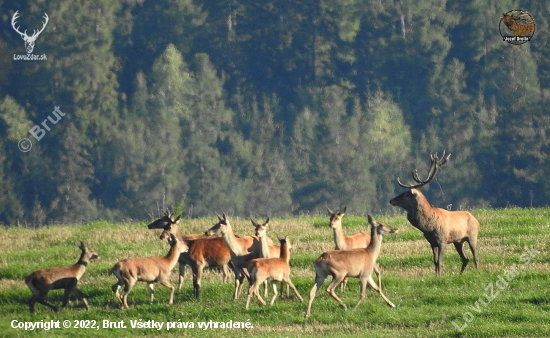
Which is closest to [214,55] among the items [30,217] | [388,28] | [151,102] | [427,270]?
[151,102]

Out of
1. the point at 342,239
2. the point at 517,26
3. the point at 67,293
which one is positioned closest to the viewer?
the point at 67,293

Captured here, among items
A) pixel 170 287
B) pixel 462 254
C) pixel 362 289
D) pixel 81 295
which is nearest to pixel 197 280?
pixel 170 287

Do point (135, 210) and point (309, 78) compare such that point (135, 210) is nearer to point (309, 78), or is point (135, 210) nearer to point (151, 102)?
point (151, 102)

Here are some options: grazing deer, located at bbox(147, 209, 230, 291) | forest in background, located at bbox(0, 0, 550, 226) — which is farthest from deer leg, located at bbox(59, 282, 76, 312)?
forest in background, located at bbox(0, 0, 550, 226)

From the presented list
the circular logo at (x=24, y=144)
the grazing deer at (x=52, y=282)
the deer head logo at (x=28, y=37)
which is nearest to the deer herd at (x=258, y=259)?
the grazing deer at (x=52, y=282)

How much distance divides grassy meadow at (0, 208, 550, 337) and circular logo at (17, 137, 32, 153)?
48147 mm

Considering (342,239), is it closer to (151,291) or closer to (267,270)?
(267,270)

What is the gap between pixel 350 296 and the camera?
1894 centimetres

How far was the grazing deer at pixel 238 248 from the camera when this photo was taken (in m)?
19.3

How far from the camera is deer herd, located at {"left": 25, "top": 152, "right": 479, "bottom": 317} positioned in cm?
1792

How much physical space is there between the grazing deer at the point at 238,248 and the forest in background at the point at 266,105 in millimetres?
48423

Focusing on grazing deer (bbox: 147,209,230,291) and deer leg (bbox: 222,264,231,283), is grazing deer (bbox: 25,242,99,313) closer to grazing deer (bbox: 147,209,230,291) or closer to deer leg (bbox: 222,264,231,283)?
grazing deer (bbox: 147,209,230,291)

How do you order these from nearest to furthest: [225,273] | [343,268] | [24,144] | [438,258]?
[343,268], [438,258], [225,273], [24,144]

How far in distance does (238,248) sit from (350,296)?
2.16 m
